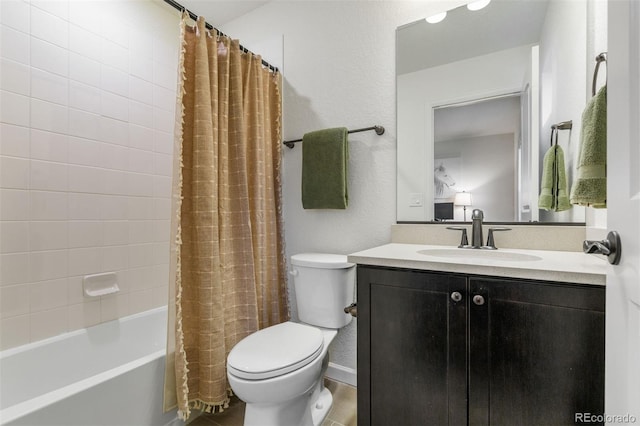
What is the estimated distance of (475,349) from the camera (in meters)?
0.96

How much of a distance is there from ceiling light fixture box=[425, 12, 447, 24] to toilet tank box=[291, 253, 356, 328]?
1.37 metres

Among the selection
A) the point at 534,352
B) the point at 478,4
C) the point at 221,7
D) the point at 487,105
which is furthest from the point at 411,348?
the point at 221,7

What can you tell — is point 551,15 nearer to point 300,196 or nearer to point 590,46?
point 590,46

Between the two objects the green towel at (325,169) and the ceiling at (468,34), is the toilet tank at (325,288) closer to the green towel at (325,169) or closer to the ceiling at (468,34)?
the green towel at (325,169)

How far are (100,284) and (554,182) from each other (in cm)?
240

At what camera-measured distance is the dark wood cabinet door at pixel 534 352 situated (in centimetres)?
83

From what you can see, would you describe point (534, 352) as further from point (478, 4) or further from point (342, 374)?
point (478, 4)

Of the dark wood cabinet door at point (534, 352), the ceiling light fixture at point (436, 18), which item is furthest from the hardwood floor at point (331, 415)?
the ceiling light fixture at point (436, 18)

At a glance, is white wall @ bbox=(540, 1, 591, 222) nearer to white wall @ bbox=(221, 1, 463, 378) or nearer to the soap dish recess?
white wall @ bbox=(221, 1, 463, 378)

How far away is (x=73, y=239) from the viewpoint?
1581mm

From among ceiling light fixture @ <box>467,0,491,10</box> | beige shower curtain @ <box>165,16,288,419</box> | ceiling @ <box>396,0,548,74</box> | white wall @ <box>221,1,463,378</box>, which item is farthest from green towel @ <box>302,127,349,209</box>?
ceiling light fixture @ <box>467,0,491,10</box>

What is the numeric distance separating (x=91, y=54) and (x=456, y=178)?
7.11 feet

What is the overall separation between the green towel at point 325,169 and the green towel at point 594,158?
1043 mm

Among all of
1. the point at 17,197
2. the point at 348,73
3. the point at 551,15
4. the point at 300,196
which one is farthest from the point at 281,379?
the point at 551,15
